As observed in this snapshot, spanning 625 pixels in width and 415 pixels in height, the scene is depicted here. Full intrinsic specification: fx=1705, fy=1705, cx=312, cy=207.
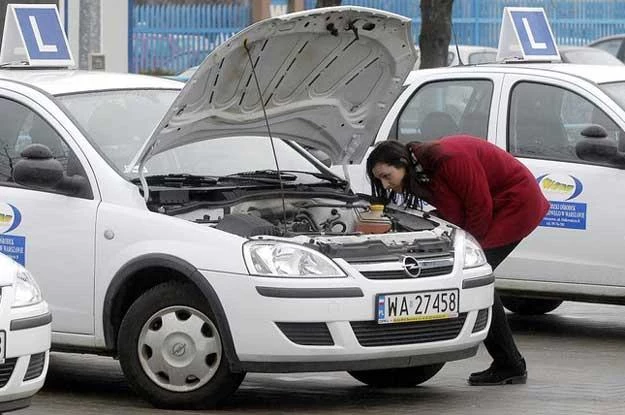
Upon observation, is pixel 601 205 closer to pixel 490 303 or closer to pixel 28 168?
pixel 490 303

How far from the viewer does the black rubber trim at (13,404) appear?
23.0ft

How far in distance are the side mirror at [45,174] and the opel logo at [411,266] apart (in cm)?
162

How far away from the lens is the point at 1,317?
23.1 ft

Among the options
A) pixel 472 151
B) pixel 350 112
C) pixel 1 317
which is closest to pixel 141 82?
pixel 350 112

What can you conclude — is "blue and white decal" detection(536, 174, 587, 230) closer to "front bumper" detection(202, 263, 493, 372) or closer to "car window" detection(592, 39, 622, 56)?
"front bumper" detection(202, 263, 493, 372)

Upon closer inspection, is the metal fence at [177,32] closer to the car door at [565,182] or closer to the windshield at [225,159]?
the car door at [565,182]

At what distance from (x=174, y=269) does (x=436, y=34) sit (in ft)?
40.2

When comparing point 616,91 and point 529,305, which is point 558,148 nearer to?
point 616,91

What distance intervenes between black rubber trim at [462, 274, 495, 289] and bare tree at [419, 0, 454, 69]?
11.4 meters

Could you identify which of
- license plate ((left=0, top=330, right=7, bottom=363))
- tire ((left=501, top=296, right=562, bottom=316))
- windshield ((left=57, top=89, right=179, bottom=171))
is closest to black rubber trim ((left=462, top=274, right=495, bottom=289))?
windshield ((left=57, top=89, right=179, bottom=171))

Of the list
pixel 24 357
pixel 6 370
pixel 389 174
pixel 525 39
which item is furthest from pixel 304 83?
pixel 525 39

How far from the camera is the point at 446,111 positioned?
38.1 ft

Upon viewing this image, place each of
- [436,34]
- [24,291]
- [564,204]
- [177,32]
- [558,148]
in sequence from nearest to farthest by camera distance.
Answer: [24,291] < [564,204] < [558,148] < [436,34] < [177,32]

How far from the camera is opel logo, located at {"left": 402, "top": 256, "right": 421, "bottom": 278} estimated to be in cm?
814
